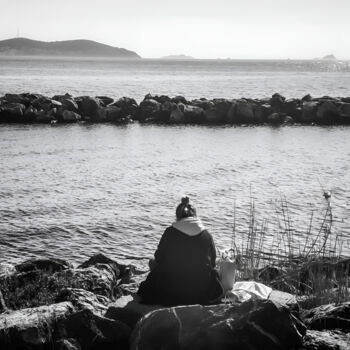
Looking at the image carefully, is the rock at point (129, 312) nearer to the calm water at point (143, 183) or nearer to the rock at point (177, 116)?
the calm water at point (143, 183)

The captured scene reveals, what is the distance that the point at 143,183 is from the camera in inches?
899

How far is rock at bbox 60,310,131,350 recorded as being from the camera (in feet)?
24.6

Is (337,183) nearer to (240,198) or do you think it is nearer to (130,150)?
(240,198)

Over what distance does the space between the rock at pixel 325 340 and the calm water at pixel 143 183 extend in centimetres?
440

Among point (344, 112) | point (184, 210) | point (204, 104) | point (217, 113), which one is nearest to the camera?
point (184, 210)

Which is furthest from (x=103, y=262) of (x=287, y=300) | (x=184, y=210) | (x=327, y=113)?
(x=327, y=113)

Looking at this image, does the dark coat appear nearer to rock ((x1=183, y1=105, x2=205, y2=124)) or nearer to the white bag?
the white bag

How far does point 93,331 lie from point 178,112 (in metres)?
36.7

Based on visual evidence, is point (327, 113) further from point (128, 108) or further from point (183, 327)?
point (183, 327)

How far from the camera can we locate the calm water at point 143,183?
1633cm

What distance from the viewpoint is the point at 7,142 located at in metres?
32.8

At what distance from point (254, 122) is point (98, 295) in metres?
35.1

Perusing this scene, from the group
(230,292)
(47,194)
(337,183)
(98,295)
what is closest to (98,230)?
(47,194)

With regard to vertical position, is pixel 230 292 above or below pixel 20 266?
above
